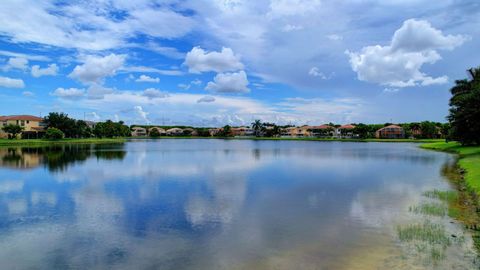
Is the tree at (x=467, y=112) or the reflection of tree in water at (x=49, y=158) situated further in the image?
the tree at (x=467, y=112)

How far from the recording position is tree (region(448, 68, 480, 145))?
156ft

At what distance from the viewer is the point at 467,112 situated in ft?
159

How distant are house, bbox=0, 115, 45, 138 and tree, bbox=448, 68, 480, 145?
102170 millimetres

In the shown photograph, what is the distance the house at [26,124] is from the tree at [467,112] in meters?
102

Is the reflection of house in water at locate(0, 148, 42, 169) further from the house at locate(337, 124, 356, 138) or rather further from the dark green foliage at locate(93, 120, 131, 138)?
the house at locate(337, 124, 356, 138)

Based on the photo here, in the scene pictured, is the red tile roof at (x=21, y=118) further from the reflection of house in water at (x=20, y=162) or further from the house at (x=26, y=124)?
the reflection of house in water at (x=20, y=162)

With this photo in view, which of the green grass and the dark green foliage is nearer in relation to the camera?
the green grass

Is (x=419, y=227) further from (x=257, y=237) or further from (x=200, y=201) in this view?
(x=200, y=201)

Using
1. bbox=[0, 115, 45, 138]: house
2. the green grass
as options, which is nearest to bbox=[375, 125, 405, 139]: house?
bbox=[0, 115, 45, 138]: house

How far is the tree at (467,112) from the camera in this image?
4743cm

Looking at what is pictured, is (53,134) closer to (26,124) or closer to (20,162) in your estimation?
(26,124)

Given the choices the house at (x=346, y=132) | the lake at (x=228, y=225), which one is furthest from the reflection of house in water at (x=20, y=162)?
the house at (x=346, y=132)

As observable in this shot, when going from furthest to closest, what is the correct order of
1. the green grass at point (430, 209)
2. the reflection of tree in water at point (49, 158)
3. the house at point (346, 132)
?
1. the house at point (346, 132)
2. the reflection of tree in water at point (49, 158)
3. the green grass at point (430, 209)

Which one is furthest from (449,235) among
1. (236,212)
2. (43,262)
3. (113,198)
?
(113,198)
